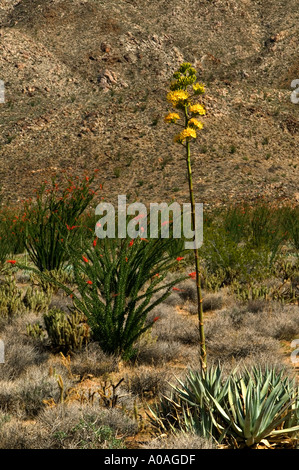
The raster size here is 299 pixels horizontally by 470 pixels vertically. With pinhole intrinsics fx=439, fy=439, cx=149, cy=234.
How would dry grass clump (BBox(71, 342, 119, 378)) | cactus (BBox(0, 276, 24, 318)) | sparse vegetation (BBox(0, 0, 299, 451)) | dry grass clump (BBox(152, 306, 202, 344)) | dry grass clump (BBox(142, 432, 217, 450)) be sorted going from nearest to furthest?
dry grass clump (BBox(142, 432, 217, 450)) → sparse vegetation (BBox(0, 0, 299, 451)) → dry grass clump (BBox(71, 342, 119, 378)) → dry grass clump (BBox(152, 306, 202, 344)) → cactus (BBox(0, 276, 24, 318))

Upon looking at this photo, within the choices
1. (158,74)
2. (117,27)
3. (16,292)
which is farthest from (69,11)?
(16,292)

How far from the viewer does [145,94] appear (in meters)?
40.6

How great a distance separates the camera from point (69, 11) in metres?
54.4

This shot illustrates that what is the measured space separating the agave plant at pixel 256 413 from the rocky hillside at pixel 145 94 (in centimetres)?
2472

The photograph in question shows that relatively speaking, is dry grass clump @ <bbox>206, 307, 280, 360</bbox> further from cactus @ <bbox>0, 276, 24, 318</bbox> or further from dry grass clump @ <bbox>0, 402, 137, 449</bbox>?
cactus @ <bbox>0, 276, 24, 318</bbox>

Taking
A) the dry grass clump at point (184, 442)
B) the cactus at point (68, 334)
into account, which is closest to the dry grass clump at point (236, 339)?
the cactus at point (68, 334)

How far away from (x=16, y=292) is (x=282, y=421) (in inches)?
205

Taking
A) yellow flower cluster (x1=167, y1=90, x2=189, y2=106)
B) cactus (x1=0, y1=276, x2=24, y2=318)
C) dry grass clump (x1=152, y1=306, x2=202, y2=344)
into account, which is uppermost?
yellow flower cluster (x1=167, y1=90, x2=189, y2=106)

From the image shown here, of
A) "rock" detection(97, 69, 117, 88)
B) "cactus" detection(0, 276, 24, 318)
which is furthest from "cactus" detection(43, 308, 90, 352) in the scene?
"rock" detection(97, 69, 117, 88)

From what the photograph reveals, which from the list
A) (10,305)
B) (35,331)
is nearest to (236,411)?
(35,331)

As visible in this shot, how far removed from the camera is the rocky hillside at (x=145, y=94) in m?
32.5

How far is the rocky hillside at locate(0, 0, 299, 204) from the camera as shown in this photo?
32500mm

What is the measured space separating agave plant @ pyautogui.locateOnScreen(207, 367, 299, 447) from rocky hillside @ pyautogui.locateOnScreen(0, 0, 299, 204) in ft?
81.1

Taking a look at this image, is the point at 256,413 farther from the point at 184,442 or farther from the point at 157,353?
the point at 157,353
